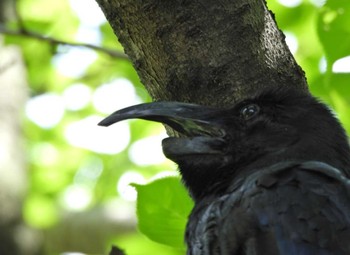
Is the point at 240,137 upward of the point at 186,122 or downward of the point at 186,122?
downward

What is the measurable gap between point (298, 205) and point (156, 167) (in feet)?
22.4

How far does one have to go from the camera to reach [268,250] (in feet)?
9.05

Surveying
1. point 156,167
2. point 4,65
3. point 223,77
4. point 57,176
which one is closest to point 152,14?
point 223,77

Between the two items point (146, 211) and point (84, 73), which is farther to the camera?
point (84, 73)

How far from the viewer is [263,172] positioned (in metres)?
3.01

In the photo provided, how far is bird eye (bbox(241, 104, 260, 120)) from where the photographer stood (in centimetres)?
319

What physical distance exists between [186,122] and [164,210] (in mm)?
536

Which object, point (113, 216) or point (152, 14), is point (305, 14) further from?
point (152, 14)

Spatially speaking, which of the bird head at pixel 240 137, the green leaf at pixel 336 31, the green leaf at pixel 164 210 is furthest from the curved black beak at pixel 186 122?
the green leaf at pixel 336 31

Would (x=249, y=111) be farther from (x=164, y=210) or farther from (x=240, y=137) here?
(x=164, y=210)

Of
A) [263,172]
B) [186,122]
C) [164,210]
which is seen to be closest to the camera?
[263,172]

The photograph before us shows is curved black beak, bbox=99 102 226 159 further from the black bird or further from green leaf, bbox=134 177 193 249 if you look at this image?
green leaf, bbox=134 177 193 249

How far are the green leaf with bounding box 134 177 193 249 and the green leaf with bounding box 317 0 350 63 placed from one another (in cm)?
91

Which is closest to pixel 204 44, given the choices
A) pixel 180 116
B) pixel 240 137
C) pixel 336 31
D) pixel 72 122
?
pixel 180 116
